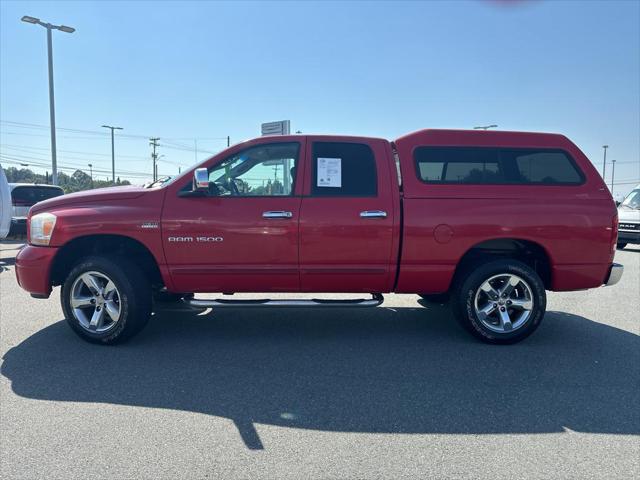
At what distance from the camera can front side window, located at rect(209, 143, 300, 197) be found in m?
4.50

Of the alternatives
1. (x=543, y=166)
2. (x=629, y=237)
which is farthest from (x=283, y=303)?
(x=629, y=237)

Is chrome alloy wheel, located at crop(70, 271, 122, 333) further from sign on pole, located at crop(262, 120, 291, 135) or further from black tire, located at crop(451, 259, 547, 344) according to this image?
sign on pole, located at crop(262, 120, 291, 135)

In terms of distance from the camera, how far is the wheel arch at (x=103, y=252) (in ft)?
14.9

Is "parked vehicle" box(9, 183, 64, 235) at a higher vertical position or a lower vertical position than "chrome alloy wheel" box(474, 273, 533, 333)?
higher

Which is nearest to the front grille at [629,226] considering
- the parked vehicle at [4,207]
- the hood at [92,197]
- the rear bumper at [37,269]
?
the hood at [92,197]

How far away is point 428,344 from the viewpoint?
460 cm

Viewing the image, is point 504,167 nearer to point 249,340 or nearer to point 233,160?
point 233,160

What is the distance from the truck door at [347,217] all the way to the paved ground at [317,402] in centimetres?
69

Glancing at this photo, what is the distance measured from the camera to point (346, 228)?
439cm

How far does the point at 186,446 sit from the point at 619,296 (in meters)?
6.85

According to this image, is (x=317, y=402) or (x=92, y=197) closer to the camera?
(x=317, y=402)

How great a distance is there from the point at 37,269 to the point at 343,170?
315cm

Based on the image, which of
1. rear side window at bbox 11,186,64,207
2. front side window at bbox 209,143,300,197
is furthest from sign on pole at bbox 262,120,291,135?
front side window at bbox 209,143,300,197

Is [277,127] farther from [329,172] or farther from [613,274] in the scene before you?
[613,274]
